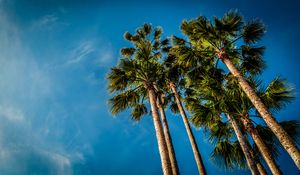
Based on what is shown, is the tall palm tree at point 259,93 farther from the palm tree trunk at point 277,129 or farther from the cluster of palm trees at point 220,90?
the palm tree trunk at point 277,129

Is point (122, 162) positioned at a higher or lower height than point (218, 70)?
higher

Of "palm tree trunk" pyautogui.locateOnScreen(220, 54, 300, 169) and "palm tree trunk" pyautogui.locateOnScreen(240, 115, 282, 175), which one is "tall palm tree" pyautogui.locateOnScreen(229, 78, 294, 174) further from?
"palm tree trunk" pyautogui.locateOnScreen(220, 54, 300, 169)

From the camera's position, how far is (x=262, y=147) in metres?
7.95

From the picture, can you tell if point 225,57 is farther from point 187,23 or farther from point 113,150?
point 113,150

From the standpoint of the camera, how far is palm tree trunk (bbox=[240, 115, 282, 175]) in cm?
727

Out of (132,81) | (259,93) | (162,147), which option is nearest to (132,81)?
(132,81)

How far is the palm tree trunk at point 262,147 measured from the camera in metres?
7.27

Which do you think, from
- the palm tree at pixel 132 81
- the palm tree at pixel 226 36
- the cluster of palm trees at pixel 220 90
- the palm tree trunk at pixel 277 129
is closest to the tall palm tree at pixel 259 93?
the cluster of palm trees at pixel 220 90

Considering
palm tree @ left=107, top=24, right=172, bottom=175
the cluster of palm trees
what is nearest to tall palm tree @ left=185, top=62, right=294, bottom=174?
the cluster of palm trees

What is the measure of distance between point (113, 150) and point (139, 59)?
133 metres

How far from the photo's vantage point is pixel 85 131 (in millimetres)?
116000

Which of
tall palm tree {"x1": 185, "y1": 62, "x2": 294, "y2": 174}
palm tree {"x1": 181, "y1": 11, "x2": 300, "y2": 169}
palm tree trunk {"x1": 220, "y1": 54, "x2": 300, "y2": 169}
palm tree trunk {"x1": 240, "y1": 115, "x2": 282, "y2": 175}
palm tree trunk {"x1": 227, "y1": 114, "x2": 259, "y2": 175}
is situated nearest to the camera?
palm tree trunk {"x1": 220, "y1": 54, "x2": 300, "y2": 169}

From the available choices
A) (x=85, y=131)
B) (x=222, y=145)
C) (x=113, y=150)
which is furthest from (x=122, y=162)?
(x=222, y=145)

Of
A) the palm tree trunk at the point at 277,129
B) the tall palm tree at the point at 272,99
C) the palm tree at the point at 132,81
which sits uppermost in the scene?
the palm tree at the point at 132,81
